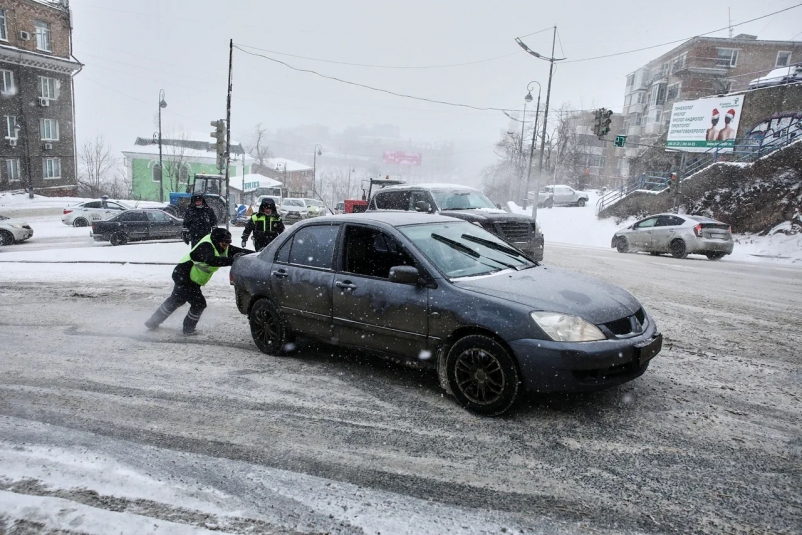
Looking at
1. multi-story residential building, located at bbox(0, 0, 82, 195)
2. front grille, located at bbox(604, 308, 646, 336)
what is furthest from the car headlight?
multi-story residential building, located at bbox(0, 0, 82, 195)

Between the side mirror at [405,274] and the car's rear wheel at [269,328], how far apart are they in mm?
1742

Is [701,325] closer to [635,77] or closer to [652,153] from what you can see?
[652,153]

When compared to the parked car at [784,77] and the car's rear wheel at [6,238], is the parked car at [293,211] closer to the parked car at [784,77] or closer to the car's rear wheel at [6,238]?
the car's rear wheel at [6,238]

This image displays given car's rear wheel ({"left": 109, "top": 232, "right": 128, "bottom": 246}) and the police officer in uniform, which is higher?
the police officer in uniform

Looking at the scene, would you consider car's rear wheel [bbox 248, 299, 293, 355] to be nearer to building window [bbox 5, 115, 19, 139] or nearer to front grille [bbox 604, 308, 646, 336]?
front grille [bbox 604, 308, 646, 336]

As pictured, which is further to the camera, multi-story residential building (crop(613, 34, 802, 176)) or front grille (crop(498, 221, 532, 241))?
multi-story residential building (crop(613, 34, 802, 176))

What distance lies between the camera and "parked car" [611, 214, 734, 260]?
14672mm

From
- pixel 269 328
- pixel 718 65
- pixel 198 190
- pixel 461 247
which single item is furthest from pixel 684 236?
pixel 718 65

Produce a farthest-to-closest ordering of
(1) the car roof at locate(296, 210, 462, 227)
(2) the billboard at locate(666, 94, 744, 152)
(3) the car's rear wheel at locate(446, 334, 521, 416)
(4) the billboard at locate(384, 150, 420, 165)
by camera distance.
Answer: (4) the billboard at locate(384, 150, 420, 165) < (2) the billboard at locate(666, 94, 744, 152) < (1) the car roof at locate(296, 210, 462, 227) < (3) the car's rear wheel at locate(446, 334, 521, 416)

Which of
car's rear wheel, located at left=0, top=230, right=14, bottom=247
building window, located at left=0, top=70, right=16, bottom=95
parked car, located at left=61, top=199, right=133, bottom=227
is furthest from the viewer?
building window, located at left=0, top=70, right=16, bottom=95

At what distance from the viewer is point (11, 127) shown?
126ft

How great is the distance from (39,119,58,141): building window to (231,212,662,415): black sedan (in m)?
45.2

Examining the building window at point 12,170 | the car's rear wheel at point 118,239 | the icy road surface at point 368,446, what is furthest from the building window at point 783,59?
the building window at point 12,170

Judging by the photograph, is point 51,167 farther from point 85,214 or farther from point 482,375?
point 482,375
